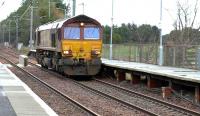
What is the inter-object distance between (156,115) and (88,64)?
14.6 meters

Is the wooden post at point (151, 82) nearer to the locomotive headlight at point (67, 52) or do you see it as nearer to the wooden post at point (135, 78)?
the wooden post at point (135, 78)

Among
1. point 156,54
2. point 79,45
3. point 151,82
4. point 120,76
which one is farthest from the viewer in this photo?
point 156,54

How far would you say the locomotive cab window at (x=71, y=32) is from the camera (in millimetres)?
28938

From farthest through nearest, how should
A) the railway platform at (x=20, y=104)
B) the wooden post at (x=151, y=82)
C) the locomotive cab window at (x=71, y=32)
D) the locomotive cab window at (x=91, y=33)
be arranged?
1. the locomotive cab window at (x=91, y=33)
2. the locomotive cab window at (x=71, y=32)
3. the wooden post at (x=151, y=82)
4. the railway platform at (x=20, y=104)

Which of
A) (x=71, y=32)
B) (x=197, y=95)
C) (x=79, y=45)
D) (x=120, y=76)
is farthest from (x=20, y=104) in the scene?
(x=71, y=32)

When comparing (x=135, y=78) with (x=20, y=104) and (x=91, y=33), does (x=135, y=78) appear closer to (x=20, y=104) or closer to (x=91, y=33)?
(x=91, y=33)

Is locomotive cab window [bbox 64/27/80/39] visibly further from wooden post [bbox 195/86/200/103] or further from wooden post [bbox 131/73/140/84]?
wooden post [bbox 195/86/200/103]

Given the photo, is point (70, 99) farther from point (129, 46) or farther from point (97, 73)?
point (129, 46)

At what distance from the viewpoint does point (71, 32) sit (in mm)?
29062

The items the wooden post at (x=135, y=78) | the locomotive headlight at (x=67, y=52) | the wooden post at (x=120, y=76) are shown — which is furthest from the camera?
the locomotive headlight at (x=67, y=52)

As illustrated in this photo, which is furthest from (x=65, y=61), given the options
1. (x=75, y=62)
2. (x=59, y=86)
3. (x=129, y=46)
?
(x=129, y=46)

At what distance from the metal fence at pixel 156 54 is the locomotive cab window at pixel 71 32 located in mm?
4836

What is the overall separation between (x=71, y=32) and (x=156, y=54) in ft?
20.1

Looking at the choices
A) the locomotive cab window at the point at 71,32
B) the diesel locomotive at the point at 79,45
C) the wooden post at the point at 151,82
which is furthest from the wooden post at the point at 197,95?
the locomotive cab window at the point at 71,32
